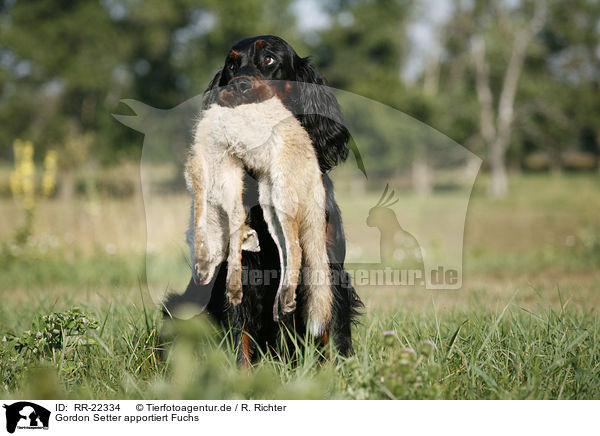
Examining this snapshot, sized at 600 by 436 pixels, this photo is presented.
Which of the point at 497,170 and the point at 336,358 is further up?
the point at 497,170

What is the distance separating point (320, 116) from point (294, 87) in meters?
0.19

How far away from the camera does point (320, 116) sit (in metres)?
2.24

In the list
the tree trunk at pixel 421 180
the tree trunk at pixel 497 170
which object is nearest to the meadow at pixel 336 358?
the tree trunk at pixel 421 180

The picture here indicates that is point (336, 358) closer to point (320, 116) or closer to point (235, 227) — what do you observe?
point (235, 227)

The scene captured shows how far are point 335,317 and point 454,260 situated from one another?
5.04 metres

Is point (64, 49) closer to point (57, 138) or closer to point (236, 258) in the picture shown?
point (57, 138)

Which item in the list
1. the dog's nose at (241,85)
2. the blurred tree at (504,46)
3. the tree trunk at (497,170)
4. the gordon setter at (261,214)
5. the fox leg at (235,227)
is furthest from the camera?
the tree trunk at (497,170)

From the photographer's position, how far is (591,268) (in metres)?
5.86

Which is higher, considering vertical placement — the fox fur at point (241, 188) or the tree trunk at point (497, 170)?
the tree trunk at point (497, 170)
